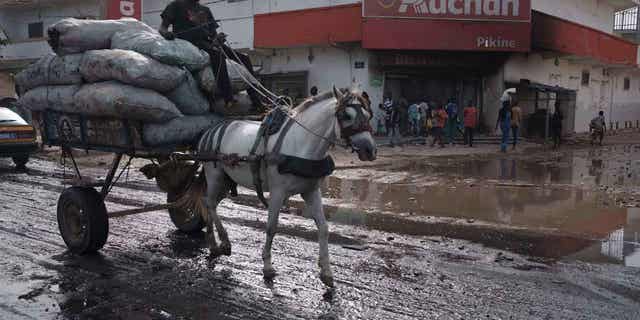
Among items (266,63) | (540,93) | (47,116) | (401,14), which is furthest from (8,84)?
(47,116)

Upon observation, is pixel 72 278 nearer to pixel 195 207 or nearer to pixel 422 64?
pixel 195 207

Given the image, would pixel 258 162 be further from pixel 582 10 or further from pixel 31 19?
pixel 31 19

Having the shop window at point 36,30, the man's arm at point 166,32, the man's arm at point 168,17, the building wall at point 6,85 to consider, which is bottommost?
the man's arm at point 166,32

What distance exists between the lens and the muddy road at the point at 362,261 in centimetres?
490

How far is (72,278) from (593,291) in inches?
200

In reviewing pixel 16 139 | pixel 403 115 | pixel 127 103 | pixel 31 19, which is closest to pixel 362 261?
pixel 127 103

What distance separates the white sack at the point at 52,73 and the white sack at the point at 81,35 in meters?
0.12

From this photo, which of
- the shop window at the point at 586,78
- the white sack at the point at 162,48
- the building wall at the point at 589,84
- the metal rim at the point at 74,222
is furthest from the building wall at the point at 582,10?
the metal rim at the point at 74,222

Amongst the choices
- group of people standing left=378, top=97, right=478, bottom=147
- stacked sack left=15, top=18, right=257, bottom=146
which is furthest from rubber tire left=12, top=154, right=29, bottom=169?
group of people standing left=378, top=97, right=478, bottom=147

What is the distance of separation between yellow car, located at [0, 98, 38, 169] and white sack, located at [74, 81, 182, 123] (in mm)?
10083

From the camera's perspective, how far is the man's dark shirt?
6996 millimetres

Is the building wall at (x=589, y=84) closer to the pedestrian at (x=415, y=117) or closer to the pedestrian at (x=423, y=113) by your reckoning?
the pedestrian at (x=423, y=113)

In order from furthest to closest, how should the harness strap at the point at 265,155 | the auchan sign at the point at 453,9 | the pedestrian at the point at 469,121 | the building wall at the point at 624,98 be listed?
the building wall at the point at 624,98 < the auchan sign at the point at 453,9 < the pedestrian at the point at 469,121 < the harness strap at the point at 265,155

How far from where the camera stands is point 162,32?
6754 millimetres
